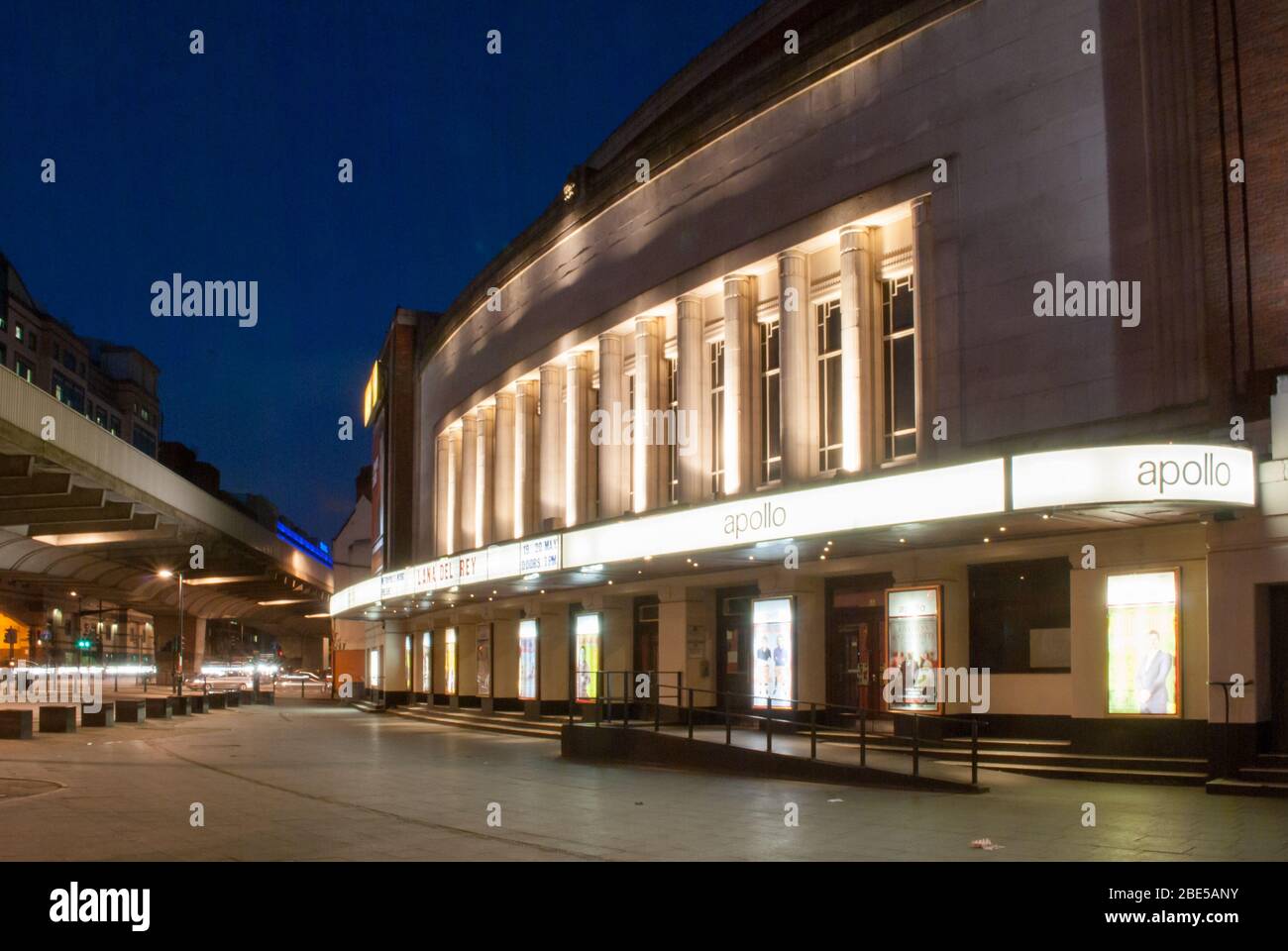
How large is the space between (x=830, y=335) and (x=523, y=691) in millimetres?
15463

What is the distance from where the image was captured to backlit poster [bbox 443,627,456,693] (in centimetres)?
4147

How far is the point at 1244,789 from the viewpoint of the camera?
15305mm

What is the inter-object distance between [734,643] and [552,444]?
8.47m

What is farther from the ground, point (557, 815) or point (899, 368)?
point (899, 368)

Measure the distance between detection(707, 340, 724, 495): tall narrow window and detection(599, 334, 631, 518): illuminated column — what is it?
306 centimetres

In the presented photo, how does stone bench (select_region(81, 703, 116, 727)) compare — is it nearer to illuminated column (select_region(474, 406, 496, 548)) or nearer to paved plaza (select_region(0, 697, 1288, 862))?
illuminated column (select_region(474, 406, 496, 548))

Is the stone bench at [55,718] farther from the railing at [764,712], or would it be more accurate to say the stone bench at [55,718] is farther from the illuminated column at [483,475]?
the illuminated column at [483,475]

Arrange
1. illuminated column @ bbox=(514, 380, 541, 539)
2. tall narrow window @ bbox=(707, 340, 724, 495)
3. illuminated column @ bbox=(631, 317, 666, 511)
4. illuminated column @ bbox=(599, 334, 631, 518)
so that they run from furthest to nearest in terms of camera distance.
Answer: illuminated column @ bbox=(514, 380, 541, 539)
illuminated column @ bbox=(599, 334, 631, 518)
illuminated column @ bbox=(631, 317, 666, 511)
tall narrow window @ bbox=(707, 340, 724, 495)

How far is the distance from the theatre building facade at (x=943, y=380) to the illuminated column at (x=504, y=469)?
410 cm

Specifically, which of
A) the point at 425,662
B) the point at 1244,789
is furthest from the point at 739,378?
the point at 425,662

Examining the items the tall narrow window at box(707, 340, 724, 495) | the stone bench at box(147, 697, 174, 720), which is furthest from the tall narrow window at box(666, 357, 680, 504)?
the stone bench at box(147, 697, 174, 720)

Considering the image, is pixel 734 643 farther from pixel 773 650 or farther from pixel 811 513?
pixel 811 513
